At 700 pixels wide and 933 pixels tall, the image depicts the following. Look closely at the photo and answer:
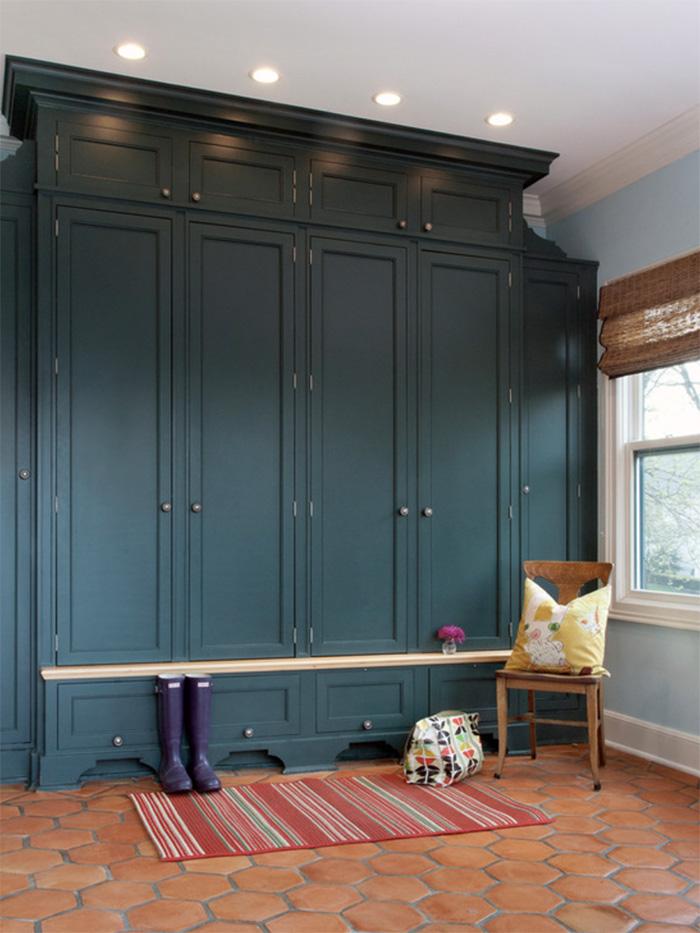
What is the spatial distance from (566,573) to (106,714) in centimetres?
216

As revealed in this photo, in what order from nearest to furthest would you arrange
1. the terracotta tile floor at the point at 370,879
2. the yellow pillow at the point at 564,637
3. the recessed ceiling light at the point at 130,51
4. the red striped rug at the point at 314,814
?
1. the terracotta tile floor at the point at 370,879
2. the red striped rug at the point at 314,814
3. the recessed ceiling light at the point at 130,51
4. the yellow pillow at the point at 564,637

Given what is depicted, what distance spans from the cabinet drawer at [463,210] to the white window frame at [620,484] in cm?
99

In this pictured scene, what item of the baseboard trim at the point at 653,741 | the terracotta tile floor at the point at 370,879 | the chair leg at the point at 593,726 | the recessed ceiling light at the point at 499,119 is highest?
the recessed ceiling light at the point at 499,119

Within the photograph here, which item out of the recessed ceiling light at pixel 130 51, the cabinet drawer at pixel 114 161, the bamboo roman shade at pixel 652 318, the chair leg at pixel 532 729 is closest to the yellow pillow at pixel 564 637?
the chair leg at pixel 532 729

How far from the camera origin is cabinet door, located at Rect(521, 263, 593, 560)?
4660mm

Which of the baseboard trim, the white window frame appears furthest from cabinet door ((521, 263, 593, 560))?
the baseboard trim

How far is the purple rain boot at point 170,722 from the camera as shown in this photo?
3697 millimetres

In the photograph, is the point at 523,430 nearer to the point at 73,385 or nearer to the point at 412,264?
the point at 412,264

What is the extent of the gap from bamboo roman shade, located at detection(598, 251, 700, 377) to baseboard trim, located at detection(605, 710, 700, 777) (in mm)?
1693

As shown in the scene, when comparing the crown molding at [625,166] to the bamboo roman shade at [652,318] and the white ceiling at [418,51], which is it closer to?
the white ceiling at [418,51]

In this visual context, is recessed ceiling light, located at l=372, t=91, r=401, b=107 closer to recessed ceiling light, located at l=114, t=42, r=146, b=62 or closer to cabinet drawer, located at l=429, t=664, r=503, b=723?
recessed ceiling light, located at l=114, t=42, r=146, b=62

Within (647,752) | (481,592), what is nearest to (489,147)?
(481,592)

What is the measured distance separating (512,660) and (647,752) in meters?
0.84

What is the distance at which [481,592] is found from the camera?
444cm
